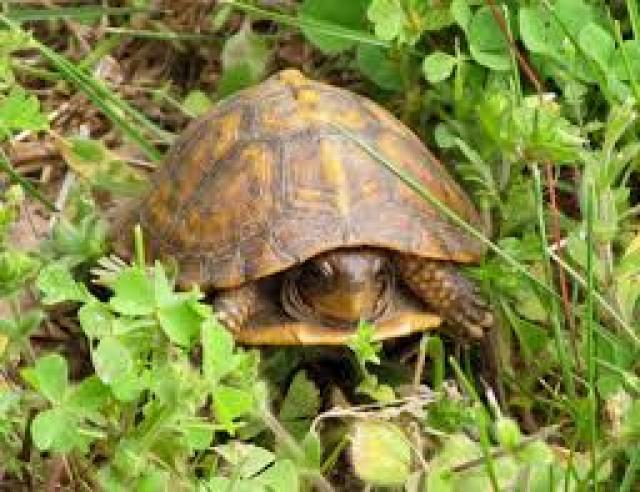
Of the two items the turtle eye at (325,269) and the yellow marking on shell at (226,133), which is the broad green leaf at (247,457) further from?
the yellow marking on shell at (226,133)

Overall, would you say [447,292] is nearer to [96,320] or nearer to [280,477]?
[280,477]

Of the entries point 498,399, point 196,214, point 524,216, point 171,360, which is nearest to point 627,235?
point 524,216

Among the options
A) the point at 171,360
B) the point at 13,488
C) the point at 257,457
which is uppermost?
the point at 171,360

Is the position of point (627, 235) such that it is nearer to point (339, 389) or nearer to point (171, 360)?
point (339, 389)

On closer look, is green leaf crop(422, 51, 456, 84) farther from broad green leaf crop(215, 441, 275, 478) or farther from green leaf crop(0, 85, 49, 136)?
broad green leaf crop(215, 441, 275, 478)

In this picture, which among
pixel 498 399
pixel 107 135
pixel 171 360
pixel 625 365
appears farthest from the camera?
pixel 107 135

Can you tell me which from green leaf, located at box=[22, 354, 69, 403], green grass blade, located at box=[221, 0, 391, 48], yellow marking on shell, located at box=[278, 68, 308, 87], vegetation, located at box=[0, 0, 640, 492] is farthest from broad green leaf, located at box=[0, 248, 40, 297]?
green grass blade, located at box=[221, 0, 391, 48]
